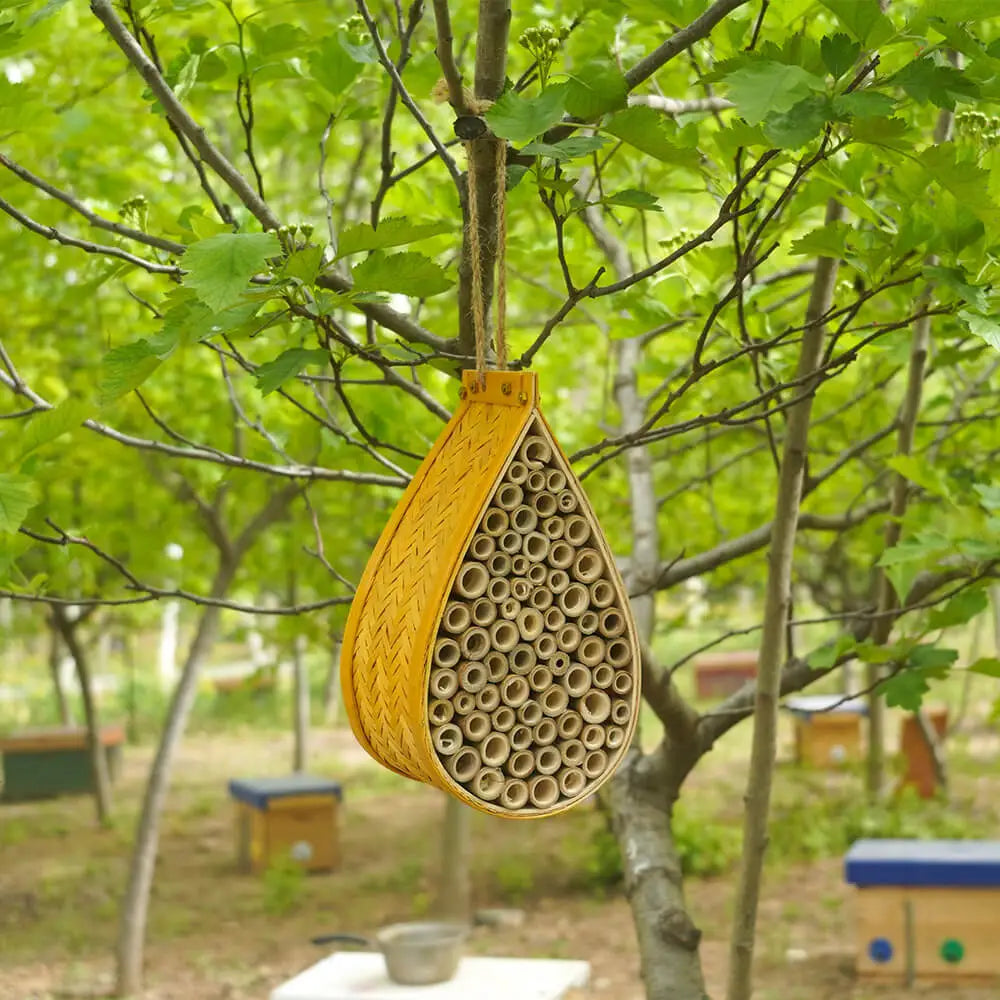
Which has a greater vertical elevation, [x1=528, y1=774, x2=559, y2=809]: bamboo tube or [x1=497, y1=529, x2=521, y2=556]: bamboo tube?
[x1=497, y1=529, x2=521, y2=556]: bamboo tube

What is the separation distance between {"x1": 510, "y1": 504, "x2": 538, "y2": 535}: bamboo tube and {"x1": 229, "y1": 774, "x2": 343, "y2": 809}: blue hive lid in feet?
24.4

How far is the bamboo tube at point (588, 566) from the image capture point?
56.2 inches

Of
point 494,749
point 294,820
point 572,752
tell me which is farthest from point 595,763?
point 294,820

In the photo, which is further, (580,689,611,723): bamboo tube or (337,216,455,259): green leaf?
(580,689,611,723): bamboo tube

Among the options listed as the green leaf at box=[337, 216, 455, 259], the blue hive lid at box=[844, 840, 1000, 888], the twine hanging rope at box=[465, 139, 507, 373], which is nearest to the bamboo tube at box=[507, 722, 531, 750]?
the twine hanging rope at box=[465, 139, 507, 373]

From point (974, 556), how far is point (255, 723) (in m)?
15.5

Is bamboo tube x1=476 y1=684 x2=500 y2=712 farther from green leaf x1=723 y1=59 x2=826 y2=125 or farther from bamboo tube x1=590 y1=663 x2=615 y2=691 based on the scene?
green leaf x1=723 y1=59 x2=826 y2=125

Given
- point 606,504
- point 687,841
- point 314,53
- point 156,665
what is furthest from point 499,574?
point 156,665

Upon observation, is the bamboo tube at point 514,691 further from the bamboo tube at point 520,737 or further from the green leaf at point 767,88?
the green leaf at point 767,88

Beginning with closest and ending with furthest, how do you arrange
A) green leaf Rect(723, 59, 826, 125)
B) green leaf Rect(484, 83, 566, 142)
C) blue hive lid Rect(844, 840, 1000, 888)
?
green leaf Rect(723, 59, 826, 125), green leaf Rect(484, 83, 566, 142), blue hive lid Rect(844, 840, 1000, 888)

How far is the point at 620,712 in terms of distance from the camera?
146cm

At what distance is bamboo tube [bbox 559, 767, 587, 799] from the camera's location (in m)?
1.41

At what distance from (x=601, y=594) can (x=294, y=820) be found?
7.62 meters

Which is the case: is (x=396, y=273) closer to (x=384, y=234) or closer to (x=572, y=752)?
(x=384, y=234)
